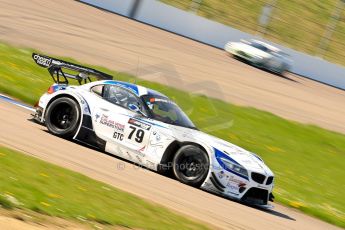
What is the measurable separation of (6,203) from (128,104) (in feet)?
18.6

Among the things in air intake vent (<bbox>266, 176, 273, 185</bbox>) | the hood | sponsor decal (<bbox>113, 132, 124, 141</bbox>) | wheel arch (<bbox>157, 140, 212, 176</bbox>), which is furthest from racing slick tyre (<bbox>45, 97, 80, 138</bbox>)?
air intake vent (<bbox>266, 176, 273, 185</bbox>)

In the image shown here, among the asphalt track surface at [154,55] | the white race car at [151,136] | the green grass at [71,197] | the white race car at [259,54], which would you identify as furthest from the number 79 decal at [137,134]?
the white race car at [259,54]

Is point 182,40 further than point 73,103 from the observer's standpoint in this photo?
Yes

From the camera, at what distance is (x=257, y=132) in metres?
20.1

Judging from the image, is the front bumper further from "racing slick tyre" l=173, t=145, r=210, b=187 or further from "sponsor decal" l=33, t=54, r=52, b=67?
"sponsor decal" l=33, t=54, r=52, b=67

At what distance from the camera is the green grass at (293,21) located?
118 ft

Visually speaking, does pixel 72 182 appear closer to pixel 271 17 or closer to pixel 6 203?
pixel 6 203

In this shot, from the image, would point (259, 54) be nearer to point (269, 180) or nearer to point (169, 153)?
point (269, 180)

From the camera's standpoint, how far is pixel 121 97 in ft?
44.0

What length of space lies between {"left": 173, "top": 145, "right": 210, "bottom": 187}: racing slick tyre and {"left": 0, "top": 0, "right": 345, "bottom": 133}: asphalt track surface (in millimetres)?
9382

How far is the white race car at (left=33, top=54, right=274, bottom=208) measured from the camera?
12531mm

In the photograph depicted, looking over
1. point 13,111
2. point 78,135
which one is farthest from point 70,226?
point 13,111

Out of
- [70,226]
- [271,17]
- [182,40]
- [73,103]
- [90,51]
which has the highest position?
[271,17]

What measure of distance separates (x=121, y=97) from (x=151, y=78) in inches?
336
